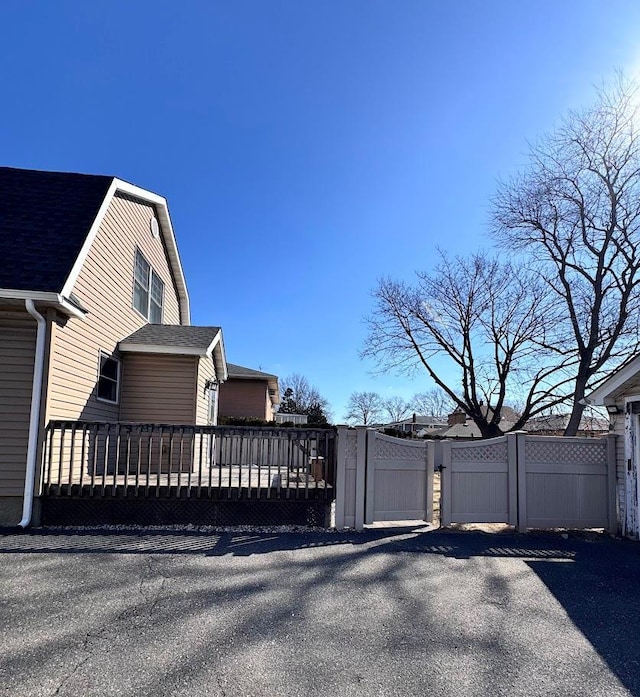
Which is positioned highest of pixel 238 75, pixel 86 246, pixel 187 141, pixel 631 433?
pixel 238 75

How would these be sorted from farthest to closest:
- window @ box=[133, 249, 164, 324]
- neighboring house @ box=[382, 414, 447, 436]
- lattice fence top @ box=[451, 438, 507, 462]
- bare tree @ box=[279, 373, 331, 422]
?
neighboring house @ box=[382, 414, 447, 436] → bare tree @ box=[279, 373, 331, 422] → window @ box=[133, 249, 164, 324] → lattice fence top @ box=[451, 438, 507, 462]

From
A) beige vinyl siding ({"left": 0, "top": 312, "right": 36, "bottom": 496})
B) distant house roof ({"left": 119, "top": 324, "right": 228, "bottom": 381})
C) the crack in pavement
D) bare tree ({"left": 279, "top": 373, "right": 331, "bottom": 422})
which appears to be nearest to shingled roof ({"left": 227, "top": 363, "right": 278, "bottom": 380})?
distant house roof ({"left": 119, "top": 324, "right": 228, "bottom": 381})

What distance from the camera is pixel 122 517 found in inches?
268

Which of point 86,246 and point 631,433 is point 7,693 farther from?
point 631,433

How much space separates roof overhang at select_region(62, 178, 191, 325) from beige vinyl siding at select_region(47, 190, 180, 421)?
21 centimetres

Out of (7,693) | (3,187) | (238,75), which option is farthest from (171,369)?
(7,693)

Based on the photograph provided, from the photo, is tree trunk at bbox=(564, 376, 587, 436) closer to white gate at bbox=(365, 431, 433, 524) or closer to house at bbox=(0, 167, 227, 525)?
white gate at bbox=(365, 431, 433, 524)

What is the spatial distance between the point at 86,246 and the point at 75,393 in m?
2.28

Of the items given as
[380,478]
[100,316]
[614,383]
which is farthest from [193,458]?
[614,383]

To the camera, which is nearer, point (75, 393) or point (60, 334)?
point (60, 334)

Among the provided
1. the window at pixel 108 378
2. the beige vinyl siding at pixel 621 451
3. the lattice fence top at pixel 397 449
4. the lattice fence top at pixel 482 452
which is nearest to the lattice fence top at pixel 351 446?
the lattice fence top at pixel 397 449

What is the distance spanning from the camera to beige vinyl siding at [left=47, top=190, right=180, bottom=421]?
281 inches

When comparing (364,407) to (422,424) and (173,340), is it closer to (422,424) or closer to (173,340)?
(422,424)

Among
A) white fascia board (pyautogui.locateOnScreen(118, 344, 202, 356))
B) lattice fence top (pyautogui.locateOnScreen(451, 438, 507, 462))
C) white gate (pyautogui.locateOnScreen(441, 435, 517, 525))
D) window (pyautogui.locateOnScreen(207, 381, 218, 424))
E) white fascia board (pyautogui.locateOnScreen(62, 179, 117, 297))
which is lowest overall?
white gate (pyautogui.locateOnScreen(441, 435, 517, 525))
